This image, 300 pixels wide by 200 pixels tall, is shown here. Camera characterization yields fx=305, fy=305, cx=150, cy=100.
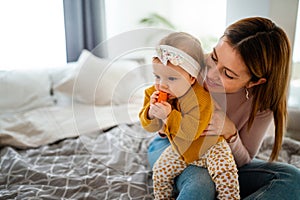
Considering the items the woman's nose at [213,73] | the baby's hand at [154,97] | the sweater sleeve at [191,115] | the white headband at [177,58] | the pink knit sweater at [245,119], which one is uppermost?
the white headband at [177,58]

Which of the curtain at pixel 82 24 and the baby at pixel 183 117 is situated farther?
the curtain at pixel 82 24

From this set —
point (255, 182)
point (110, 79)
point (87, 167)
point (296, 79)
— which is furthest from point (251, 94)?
point (296, 79)

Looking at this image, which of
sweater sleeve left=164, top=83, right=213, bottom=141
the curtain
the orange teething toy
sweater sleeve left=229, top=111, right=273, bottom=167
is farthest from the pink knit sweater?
the curtain

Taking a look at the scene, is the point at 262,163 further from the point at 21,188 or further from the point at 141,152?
the point at 21,188

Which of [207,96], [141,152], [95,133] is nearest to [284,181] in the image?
[207,96]

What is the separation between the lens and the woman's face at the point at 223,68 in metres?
0.96

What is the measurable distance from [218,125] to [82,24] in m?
1.93

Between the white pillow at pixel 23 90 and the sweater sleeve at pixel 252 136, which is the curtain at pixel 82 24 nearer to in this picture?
the white pillow at pixel 23 90

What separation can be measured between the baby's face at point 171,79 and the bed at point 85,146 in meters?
0.13

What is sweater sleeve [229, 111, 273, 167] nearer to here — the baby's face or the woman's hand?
the woman's hand

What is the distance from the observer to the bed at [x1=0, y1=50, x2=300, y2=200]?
1.17 metres

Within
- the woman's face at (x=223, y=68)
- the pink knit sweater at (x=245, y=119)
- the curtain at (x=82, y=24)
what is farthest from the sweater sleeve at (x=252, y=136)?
the curtain at (x=82, y=24)

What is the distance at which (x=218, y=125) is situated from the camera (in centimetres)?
98

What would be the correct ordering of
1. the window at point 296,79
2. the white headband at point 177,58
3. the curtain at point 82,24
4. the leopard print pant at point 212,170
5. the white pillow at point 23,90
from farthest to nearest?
the curtain at point 82,24 < the white pillow at point 23,90 < the window at point 296,79 < the leopard print pant at point 212,170 < the white headband at point 177,58
